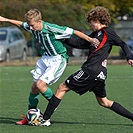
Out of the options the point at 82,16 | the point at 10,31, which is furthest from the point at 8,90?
the point at 82,16

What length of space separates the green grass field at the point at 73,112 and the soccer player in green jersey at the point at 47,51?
1.64 ft

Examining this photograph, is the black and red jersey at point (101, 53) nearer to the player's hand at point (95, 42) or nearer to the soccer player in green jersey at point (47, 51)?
the player's hand at point (95, 42)

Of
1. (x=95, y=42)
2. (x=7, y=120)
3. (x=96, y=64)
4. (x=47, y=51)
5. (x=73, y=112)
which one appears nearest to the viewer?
(x=95, y=42)

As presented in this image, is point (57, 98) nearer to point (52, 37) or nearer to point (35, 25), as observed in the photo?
point (52, 37)

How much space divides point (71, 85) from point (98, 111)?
72.7 inches

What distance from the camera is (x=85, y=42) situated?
8.20 m

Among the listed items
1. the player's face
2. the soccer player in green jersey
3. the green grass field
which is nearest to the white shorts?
the soccer player in green jersey

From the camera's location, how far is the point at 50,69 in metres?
8.34

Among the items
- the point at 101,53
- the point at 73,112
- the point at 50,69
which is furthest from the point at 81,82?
the point at 73,112

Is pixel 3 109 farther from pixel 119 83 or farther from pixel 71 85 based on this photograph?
pixel 119 83

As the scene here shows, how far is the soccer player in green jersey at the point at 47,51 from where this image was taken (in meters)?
8.24

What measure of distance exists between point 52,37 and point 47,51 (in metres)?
0.23

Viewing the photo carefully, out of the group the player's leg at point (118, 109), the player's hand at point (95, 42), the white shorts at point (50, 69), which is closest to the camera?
the player's hand at point (95, 42)

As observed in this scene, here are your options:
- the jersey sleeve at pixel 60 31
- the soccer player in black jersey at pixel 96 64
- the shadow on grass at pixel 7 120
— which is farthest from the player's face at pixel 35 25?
the shadow on grass at pixel 7 120
